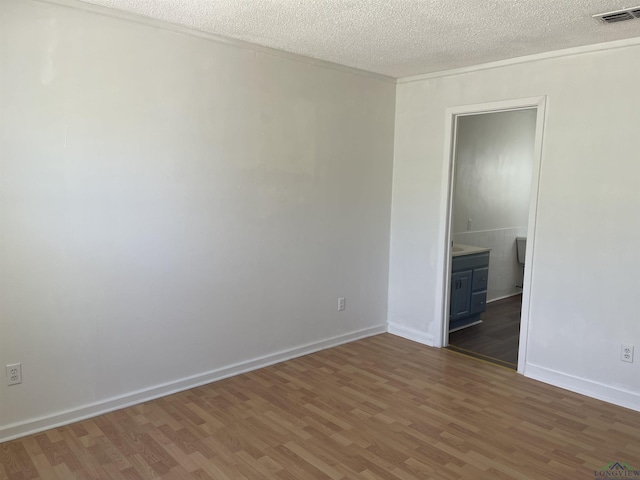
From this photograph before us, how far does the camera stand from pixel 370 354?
13.9 feet

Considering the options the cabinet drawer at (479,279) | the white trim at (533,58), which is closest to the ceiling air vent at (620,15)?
the white trim at (533,58)

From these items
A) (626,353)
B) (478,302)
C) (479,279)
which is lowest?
(478,302)

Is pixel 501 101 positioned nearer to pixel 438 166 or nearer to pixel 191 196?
pixel 438 166

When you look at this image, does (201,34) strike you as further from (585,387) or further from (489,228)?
(489,228)

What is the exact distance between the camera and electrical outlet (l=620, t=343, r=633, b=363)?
10.7 ft

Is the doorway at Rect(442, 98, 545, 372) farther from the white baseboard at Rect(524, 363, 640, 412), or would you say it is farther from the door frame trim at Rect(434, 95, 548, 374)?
the white baseboard at Rect(524, 363, 640, 412)

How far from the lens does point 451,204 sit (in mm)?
4281

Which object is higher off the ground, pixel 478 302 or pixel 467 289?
pixel 467 289

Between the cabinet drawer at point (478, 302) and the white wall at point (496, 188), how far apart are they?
2.50 feet

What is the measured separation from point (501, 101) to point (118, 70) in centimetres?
283
